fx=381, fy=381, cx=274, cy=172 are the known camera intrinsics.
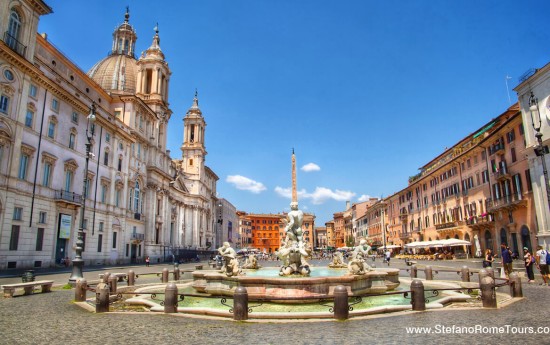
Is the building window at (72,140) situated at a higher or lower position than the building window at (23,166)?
higher

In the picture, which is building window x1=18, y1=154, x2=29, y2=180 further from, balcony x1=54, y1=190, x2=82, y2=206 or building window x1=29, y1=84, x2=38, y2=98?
building window x1=29, y1=84, x2=38, y2=98

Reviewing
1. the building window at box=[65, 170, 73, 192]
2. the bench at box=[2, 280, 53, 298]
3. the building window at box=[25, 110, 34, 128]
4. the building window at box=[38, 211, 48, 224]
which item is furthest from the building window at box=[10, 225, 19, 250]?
the bench at box=[2, 280, 53, 298]

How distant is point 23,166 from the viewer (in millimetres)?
27344

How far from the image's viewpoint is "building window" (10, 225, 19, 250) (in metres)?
25.6

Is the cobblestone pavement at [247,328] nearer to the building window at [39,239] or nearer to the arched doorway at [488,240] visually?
the building window at [39,239]

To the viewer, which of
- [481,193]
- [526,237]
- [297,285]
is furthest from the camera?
[481,193]

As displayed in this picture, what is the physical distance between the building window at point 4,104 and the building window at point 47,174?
18.5ft

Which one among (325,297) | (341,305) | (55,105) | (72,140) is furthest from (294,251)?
(72,140)

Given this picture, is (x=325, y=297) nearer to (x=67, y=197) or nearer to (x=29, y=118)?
(x=29, y=118)

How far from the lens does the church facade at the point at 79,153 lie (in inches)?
1024

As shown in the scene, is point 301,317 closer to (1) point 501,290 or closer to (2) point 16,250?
(1) point 501,290

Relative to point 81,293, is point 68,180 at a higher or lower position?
higher

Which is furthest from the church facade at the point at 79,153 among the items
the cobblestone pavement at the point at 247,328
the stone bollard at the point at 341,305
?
the stone bollard at the point at 341,305

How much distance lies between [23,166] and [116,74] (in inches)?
1398
